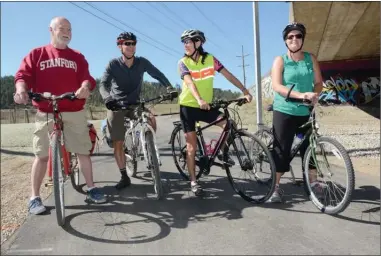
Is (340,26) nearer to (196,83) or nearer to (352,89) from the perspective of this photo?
(352,89)

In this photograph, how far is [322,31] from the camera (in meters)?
16.4

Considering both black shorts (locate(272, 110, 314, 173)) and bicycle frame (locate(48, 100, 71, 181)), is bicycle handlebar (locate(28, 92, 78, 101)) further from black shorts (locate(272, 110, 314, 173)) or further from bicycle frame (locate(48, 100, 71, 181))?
black shorts (locate(272, 110, 314, 173))

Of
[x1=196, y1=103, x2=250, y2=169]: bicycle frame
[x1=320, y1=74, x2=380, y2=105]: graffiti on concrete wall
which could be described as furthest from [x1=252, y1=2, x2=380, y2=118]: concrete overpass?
[x1=196, y1=103, x2=250, y2=169]: bicycle frame

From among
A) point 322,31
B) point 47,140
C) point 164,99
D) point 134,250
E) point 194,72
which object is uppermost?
point 322,31

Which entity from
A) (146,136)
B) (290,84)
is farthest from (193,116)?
(290,84)

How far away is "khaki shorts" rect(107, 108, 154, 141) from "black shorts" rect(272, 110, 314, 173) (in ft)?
5.98

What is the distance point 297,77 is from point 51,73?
9.40 ft

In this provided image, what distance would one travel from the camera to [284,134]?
3787mm

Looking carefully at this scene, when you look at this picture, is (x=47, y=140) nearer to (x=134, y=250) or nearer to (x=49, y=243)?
(x=49, y=243)

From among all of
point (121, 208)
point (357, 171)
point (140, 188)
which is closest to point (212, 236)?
point (121, 208)

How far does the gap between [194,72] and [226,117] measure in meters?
0.74

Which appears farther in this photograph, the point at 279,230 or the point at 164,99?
the point at 164,99

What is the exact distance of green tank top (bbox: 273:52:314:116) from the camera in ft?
12.2

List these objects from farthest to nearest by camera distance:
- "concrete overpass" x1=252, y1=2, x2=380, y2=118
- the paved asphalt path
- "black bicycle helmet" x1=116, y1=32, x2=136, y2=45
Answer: "concrete overpass" x1=252, y1=2, x2=380, y2=118 < "black bicycle helmet" x1=116, y1=32, x2=136, y2=45 < the paved asphalt path
